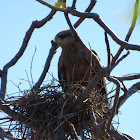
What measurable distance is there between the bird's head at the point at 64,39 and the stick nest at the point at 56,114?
5.41 feet

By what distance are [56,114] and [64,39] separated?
206cm

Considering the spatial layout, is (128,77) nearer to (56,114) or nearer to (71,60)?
(56,114)

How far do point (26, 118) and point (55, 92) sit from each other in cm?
64

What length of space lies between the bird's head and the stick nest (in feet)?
5.41

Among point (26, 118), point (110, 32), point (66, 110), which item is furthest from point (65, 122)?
point (110, 32)

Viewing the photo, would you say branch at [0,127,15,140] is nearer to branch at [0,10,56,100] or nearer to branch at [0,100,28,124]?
branch at [0,100,28,124]

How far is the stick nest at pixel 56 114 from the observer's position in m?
5.16

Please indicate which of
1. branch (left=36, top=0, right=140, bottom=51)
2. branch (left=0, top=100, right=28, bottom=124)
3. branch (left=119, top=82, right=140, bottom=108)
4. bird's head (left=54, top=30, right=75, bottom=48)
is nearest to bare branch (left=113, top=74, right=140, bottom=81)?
branch (left=36, top=0, right=140, bottom=51)

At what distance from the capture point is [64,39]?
7.03 metres

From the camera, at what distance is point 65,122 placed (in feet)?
17.1

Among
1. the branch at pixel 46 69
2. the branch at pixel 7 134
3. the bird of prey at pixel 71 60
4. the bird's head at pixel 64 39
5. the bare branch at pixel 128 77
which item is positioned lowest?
the branch at pixel 7 134

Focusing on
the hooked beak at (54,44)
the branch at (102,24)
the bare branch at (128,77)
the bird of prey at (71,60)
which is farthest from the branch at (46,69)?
the branch at (102,24)

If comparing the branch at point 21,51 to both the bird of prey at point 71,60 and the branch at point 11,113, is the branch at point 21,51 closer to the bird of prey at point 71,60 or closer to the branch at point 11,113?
Answer: the branch at point 11,113

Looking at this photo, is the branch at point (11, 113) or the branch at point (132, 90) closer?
the branch at point (132, 90)
